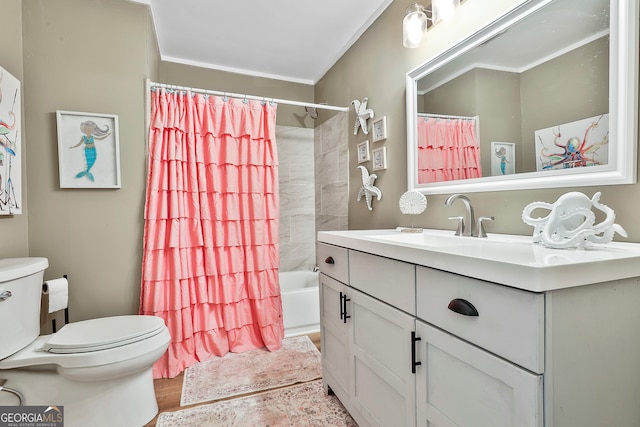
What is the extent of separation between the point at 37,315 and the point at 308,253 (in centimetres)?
217

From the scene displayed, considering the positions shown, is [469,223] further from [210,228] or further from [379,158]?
[210,228]

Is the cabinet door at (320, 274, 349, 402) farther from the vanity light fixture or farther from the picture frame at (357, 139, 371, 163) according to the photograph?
the vanity light fixture

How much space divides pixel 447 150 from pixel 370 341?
1.05 m

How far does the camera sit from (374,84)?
2174mm

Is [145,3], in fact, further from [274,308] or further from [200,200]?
[274,308]

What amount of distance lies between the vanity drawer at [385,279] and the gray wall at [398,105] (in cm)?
58

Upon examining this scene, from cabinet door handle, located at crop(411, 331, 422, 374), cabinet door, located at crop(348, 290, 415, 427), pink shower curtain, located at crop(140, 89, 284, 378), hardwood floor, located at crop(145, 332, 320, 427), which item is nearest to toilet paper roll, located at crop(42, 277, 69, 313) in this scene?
pink shower curtain, located at crop(140, 89, 284, 378)

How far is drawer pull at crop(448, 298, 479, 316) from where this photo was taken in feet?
2.57

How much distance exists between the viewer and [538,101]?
1.17 metres

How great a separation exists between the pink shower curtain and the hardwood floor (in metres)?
0.06

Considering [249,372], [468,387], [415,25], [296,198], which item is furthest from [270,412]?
[415,25]

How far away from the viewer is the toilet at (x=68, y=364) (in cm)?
139

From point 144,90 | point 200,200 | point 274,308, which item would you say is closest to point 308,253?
point 274,308

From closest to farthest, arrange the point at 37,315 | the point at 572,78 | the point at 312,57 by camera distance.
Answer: the point at 572,78 < the point at 37,315 < the point at 312,57
